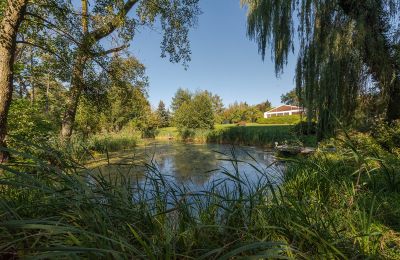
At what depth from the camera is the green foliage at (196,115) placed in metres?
24.9

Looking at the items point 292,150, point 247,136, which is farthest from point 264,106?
point 292,150

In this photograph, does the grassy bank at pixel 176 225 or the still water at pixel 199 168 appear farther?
the still water at pixel 199 168

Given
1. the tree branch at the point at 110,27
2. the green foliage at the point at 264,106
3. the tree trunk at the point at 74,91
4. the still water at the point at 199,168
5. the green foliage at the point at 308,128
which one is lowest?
the still water at the point at 199,168

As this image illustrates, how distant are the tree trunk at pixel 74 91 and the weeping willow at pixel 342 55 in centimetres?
617

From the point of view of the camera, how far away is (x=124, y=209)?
1.68m

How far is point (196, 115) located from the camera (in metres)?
24.9

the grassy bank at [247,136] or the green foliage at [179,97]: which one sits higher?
the green foliage at [179,97]

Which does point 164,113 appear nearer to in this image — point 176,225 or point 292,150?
point 292,150

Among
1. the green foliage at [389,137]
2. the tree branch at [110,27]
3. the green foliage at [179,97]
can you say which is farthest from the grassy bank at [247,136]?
the green foliage at [179,97]

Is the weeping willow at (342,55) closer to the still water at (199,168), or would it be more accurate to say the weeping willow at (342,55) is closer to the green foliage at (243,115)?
the still water at (199,168)

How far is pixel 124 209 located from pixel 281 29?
8350 millimetres

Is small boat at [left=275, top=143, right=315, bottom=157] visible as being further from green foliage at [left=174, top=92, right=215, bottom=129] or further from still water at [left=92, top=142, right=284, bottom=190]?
green foliage at [left=174, top=92, right=215, bottom=129]

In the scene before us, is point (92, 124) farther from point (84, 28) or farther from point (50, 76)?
point (84, 28)

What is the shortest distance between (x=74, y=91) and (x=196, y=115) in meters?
18.8
